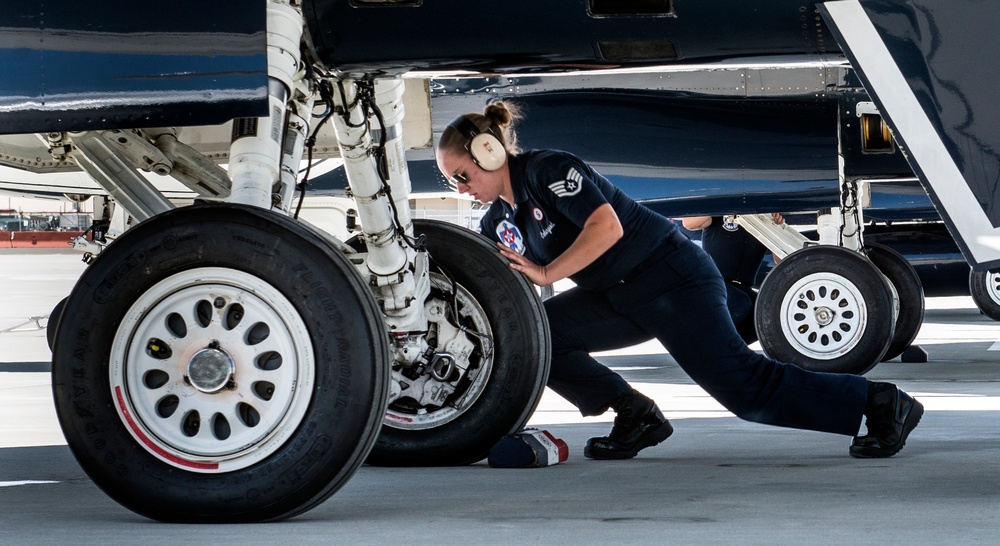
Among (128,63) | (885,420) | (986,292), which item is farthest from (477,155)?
(986,292)

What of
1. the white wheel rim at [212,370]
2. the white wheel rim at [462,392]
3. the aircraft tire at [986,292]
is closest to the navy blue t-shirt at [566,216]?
the white wheel rim at [462,392]

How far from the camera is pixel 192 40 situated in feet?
9.47

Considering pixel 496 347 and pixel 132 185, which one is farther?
pixel 496 347

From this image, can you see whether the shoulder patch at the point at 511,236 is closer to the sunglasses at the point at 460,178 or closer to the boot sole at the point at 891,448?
the sunglasses at the point at 460,178

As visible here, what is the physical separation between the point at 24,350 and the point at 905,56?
8049 millimetres

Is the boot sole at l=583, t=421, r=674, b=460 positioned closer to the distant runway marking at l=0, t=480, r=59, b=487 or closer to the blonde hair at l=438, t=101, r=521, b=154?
the blonde hair at l=438, t=101, r=521, b=154

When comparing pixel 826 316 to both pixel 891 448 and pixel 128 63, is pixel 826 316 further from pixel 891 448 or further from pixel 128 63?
pixel 128 63

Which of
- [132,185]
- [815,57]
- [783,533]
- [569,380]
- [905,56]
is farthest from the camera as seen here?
[569,380]

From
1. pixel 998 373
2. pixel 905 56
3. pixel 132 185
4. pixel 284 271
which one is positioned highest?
pixel 905 56

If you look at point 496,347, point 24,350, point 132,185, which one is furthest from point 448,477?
point 24,350

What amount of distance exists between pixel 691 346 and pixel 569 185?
0.59 metres

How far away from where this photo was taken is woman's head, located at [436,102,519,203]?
12.9ft

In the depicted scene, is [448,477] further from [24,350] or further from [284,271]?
[24,350]

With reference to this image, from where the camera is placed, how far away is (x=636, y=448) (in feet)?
14.0
